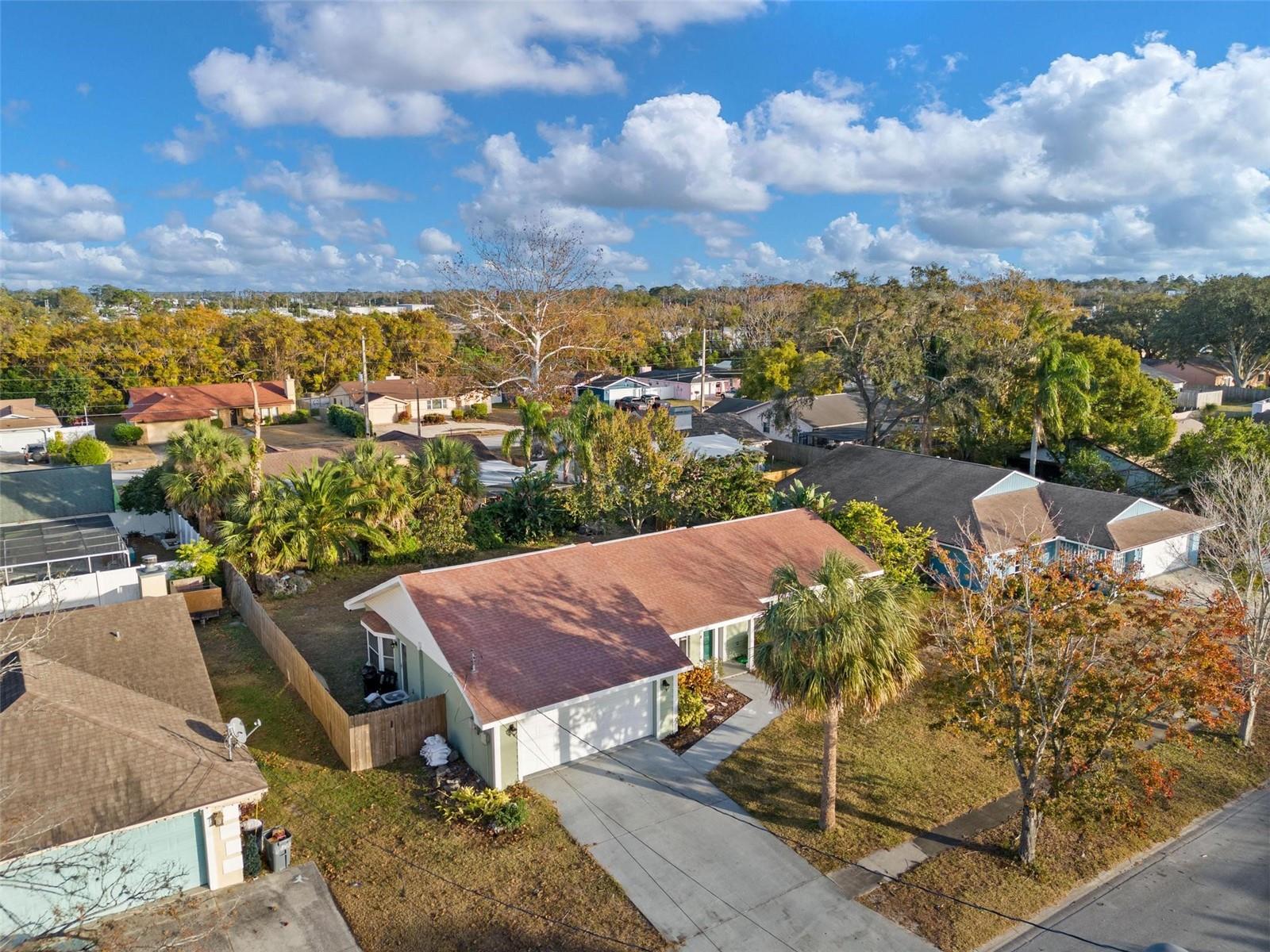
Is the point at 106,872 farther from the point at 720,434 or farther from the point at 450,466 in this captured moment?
the point at 720,434

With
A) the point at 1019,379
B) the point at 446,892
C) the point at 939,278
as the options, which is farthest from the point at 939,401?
the point at 446,892

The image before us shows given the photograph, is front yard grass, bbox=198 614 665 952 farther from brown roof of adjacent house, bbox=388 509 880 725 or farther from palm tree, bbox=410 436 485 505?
palm tree, bbox=410 436 485 505

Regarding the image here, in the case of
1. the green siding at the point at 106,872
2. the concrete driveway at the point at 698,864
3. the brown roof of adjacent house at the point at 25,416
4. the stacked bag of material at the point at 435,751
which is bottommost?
the concrete driveway at the point at 698,864

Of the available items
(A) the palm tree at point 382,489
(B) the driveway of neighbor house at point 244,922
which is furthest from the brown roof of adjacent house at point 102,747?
(A) the palm tree at point 382,489

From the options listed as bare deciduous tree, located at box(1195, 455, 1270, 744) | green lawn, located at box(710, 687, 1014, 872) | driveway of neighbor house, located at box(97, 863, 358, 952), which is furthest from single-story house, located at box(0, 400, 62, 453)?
bare deciduous tree, located at box(1195, 455, 1270, 744)

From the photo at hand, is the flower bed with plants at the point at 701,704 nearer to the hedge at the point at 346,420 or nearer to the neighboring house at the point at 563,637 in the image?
the neighboring house at the point at 563,637

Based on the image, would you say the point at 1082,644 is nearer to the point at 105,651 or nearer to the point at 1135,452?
the point at 105,651
